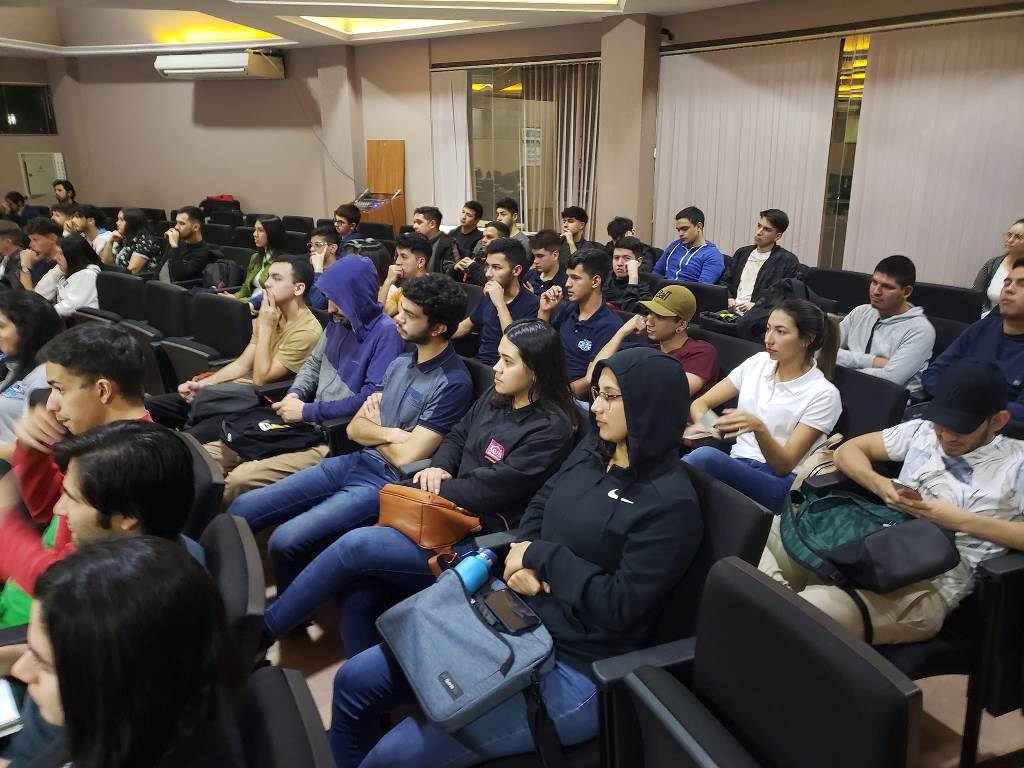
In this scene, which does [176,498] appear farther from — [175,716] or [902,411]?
[902,411]

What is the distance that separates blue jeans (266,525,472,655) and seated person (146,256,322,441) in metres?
1.45

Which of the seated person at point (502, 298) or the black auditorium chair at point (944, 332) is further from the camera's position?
the seated person at point (502, 298)

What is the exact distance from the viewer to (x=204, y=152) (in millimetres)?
11062

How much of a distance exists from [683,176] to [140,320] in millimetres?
4986

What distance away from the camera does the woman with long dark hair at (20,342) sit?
2684mm

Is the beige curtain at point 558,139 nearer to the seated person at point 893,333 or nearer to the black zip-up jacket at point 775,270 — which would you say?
the black zip-up jacket at point 775,270

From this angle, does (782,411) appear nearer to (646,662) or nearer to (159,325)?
(646,662)

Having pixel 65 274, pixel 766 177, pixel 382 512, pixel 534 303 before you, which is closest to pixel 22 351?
pixel 382 512

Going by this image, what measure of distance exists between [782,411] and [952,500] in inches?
27.4

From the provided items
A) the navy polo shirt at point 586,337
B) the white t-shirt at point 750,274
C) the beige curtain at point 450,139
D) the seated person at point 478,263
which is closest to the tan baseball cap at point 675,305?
the navy polo shirt at point 586,337

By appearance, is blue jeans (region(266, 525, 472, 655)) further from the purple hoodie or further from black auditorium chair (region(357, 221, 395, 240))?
black auditorium chair (region(357, 221, 395, 240))

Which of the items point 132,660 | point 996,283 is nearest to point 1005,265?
point 996,283

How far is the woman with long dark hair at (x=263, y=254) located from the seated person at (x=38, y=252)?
4.49 ft

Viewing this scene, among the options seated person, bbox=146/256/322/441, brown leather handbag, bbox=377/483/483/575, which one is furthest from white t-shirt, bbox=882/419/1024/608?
seated person, bbox=146/256/322/441
